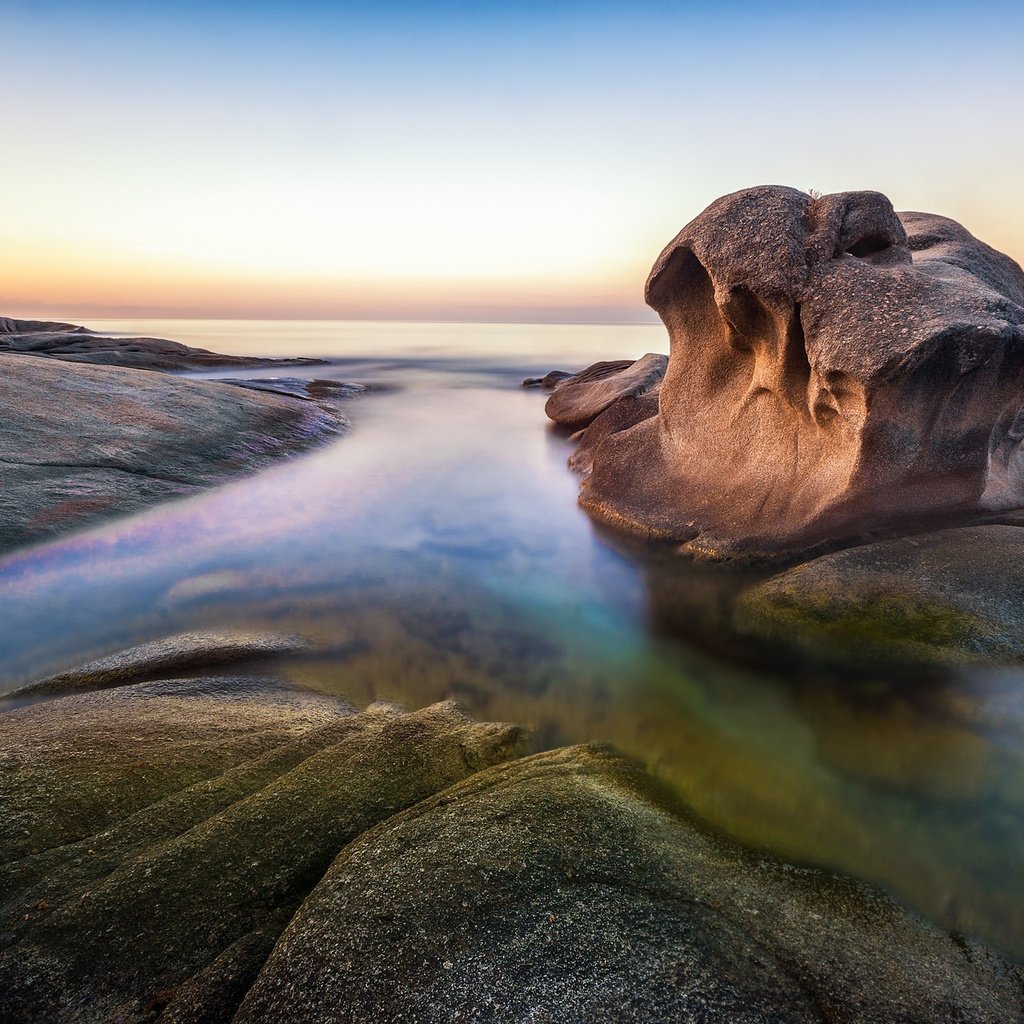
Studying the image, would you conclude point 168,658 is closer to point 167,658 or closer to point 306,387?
point 167,658

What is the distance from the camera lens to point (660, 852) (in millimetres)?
2754

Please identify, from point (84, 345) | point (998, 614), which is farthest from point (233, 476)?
point (84, 345)

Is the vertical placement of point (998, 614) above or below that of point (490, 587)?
above

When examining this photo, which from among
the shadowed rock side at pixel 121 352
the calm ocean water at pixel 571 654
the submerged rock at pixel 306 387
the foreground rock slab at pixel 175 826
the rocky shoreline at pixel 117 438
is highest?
the shadowed rock side at pixel 121 352

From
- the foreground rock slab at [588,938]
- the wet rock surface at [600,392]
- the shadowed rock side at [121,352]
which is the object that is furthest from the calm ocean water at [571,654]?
the shadowed rock side at [121,352]

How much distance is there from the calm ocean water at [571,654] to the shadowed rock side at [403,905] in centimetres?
65

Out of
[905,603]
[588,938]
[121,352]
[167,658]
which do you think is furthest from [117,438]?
[121,352]

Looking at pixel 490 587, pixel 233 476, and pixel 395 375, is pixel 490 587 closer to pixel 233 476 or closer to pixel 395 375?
pixel 233 476

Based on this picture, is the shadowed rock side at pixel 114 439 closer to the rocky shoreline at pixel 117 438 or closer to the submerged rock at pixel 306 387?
the rocky shoreline at pixel 117 438

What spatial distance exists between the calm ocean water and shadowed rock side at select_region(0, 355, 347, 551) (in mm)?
663

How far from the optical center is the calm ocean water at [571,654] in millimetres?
3396

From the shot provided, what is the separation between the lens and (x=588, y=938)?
221 centimetres

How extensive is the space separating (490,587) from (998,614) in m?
4.73

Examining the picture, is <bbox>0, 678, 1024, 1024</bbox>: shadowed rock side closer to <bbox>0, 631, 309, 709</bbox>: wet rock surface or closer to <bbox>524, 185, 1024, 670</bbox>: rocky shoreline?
<bbox>0, 631, 309, 709</bbox>: wet rock surface
